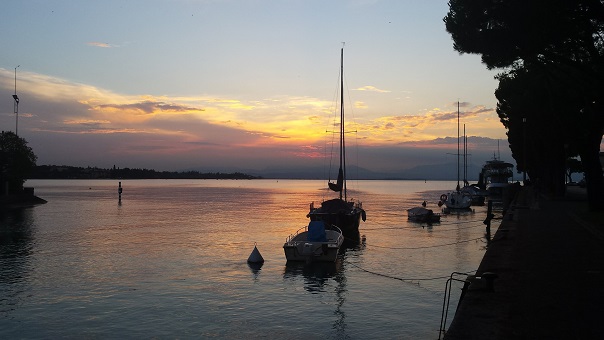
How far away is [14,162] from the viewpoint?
82.8m

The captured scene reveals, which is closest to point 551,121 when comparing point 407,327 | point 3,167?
point 407,327

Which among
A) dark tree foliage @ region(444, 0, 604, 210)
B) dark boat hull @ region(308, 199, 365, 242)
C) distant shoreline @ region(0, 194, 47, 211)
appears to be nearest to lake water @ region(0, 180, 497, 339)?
dark boat hull @ region(308, 199, 365, 242)

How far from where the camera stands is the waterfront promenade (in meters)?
10.7

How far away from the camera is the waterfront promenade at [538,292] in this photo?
10.7 meters

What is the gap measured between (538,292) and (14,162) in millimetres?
86270

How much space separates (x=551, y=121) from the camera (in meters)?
44.5

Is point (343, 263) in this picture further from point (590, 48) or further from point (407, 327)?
point (590, 48)

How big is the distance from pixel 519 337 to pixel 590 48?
1714cm

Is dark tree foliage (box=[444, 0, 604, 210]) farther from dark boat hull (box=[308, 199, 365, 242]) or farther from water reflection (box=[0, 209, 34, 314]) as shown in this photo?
water reflection (box=[0, 209, 34, 314])

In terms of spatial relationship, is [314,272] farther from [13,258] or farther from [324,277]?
[13,258]

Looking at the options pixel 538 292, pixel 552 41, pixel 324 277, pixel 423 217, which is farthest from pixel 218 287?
pixel 423 217

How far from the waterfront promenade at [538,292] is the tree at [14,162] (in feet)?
261

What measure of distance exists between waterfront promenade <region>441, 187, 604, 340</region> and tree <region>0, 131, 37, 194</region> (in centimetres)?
7958

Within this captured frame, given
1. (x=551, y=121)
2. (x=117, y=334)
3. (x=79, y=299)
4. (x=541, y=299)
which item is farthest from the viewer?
(x=551, y=121)
